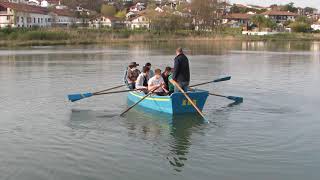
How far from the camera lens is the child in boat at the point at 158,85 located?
55.6 ft

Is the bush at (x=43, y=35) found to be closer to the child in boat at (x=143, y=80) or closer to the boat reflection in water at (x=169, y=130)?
the child in boat at (x=143, y=80)

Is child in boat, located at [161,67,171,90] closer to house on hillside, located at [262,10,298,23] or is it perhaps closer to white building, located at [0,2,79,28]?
white building, located at [0,2,79,28]

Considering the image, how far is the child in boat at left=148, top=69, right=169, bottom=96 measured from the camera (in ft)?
55.6

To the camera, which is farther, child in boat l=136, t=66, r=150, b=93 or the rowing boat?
child in boat l=136, t=66, r=150, b=93

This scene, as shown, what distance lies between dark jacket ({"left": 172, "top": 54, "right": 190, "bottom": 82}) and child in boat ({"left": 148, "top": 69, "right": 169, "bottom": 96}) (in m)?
0.55

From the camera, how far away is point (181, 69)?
16594 millimetres

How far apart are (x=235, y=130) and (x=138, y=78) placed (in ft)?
17.7

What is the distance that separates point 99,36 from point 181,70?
67068 mm

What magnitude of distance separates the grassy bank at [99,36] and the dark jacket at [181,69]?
185ft

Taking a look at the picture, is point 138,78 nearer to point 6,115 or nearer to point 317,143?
point 6,115

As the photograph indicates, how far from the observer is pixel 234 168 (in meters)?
10.9

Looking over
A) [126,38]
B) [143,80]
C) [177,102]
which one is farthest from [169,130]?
[126,38]

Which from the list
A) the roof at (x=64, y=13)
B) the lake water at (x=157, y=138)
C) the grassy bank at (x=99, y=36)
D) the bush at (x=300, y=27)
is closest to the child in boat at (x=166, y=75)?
the lake water at (x=157, y=138)

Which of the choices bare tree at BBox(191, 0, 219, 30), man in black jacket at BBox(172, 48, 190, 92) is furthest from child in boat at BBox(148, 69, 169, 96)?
bare tree at BBox(191, 0, 219, 30)
